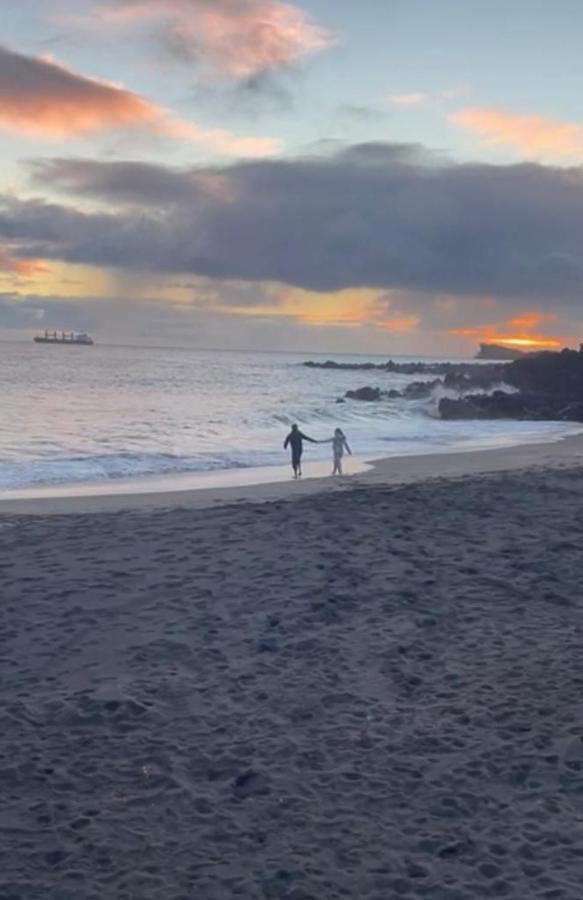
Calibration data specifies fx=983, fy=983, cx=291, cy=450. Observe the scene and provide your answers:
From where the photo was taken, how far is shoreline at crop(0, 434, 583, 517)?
1764cm

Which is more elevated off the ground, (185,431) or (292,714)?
(185,431)

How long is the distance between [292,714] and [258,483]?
14.8 metres

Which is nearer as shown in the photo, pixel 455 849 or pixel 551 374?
pixel 455 849

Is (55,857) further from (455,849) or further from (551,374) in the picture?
(551,374)

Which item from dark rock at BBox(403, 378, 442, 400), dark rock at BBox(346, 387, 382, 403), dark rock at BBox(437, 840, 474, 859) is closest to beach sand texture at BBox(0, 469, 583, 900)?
dark rock at BBox(437, 840, 474, 859)

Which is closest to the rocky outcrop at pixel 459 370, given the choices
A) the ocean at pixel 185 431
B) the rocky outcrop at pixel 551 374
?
the rocky outcrop at pixel 551 374

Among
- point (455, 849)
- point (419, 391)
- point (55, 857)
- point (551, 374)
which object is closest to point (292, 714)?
point (455, 849)

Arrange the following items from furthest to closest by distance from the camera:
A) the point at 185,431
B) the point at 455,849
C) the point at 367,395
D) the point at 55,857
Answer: the point at 367,395, the point at 185,431, the point at 455,849, the point at 55,857

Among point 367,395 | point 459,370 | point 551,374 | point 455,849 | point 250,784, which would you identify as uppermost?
point 459,370

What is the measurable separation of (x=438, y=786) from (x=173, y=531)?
24.0 feet

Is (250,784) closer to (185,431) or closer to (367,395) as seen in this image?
(185,431)

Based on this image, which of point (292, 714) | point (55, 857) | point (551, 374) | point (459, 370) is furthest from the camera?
point (459, 370)

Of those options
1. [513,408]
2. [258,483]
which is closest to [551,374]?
[513,408]

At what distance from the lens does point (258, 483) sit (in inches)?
872
